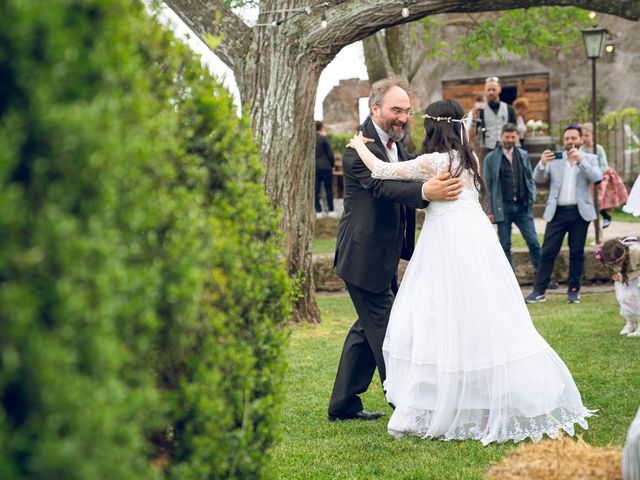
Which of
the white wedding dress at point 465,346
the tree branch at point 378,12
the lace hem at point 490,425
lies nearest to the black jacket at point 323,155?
the tree branch at point 378,12

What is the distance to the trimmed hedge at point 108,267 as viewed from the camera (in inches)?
70.0

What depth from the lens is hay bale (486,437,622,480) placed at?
119 inches

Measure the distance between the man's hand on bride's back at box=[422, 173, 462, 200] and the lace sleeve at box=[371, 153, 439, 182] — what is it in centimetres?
11

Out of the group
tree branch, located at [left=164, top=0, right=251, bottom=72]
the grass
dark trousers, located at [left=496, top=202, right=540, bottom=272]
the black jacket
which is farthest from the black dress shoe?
the black jacket

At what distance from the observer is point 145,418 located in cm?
221

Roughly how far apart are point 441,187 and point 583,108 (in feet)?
74.0

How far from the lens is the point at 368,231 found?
19.2 feet

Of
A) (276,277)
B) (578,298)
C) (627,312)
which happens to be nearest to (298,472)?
(276,277)

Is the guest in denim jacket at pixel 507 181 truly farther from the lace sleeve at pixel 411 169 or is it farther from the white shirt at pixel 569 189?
the lace sleeve at pixel 411 169

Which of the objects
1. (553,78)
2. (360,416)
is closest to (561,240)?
(360,416)

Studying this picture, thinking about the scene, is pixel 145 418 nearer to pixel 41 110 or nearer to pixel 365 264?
pixel 41 110

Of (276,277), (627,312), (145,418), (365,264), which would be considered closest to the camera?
(145,418)

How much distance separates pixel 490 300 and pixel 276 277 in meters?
2.60

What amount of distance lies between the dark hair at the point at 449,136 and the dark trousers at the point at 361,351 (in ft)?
3.21
